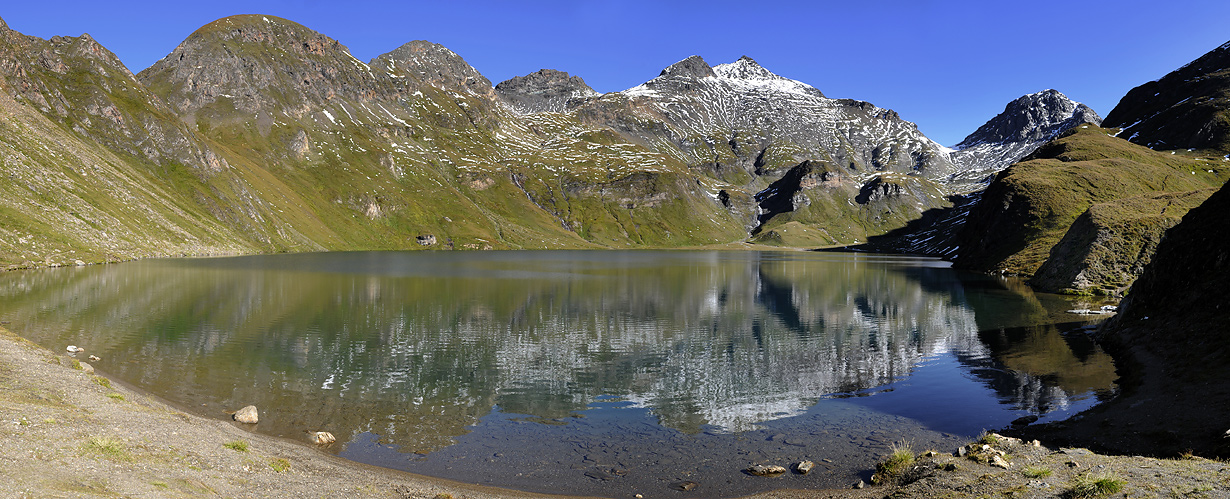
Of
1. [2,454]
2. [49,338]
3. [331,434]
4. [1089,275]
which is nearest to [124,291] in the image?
[49,338]

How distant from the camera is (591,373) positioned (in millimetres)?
39906

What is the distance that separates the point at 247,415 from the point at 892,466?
28.0 meters

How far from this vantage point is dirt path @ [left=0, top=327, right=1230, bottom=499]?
15.4 meters

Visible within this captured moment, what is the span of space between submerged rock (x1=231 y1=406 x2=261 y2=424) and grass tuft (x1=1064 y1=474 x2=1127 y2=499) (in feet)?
103

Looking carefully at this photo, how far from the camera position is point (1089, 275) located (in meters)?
85.0

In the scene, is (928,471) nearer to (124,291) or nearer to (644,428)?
(644,428)

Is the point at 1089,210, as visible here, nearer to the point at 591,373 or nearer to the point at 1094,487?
the point at 591,373

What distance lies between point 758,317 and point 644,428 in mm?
43323

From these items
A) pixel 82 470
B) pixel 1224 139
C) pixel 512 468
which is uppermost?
pixel 1224 139

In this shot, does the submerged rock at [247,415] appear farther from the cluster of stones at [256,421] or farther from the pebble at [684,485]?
the pebble at [684,485]

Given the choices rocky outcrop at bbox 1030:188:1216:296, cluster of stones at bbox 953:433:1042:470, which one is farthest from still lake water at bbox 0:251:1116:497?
rocky outcrop at bbox 1030:188:1216:296

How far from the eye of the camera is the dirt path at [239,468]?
15.4m

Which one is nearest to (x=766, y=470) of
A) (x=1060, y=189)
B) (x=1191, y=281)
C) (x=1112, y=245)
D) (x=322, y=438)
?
(x=322, y=438)

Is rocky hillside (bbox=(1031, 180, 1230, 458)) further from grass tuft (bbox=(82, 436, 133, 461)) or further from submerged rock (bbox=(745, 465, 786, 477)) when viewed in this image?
grass tuft (bbox=(82, 436, 133, 461))
